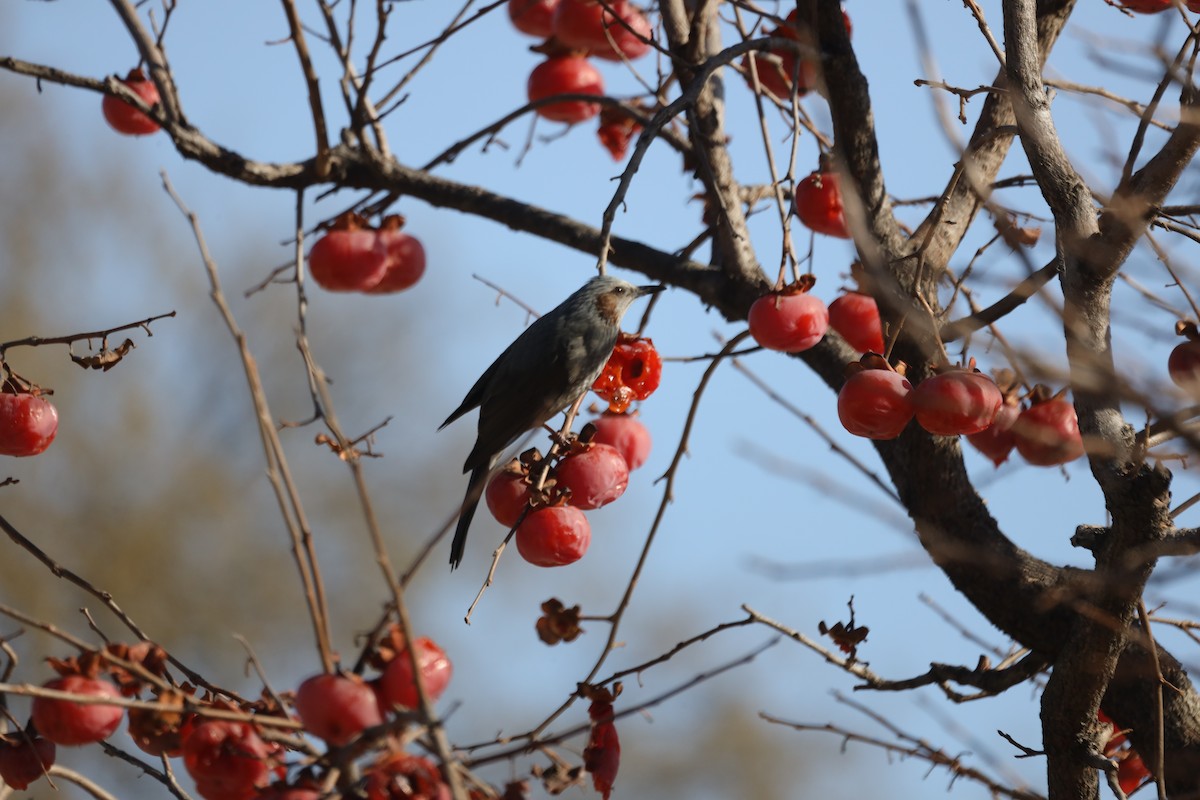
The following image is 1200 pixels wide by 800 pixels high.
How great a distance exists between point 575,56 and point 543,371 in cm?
94

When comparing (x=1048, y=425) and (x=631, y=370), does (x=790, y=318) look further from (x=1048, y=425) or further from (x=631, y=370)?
(x=1048, y=425)

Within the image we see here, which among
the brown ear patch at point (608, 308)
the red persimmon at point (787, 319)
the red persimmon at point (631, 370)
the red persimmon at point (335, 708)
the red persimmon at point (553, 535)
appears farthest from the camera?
the brown ear patch at point (608, 308)

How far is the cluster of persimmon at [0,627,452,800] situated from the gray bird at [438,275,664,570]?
2.55ft

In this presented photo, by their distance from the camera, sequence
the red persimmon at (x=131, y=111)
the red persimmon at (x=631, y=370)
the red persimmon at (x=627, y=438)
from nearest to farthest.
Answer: the red persimmon at (x=631, y=370) → the red persimmon at (x=627, y=438) → the red persimmon at (x=131, y=111)

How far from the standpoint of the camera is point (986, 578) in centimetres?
206

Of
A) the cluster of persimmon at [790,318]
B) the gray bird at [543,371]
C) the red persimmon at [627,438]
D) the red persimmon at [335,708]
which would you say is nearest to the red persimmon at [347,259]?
the gray bird at [543,371]

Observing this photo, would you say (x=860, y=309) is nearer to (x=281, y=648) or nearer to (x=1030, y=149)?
(x=1030, y=149)

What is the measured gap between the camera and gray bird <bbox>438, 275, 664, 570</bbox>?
2.14m

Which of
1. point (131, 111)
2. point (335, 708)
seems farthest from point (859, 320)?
point (131, 111)

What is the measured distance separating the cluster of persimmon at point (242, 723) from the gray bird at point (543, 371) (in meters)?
0.78

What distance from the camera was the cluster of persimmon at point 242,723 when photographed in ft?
3.75

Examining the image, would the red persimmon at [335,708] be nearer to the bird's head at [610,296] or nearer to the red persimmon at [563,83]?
the bird's head at [610,296]

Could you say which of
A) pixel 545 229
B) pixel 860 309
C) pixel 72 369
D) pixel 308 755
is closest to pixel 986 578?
pixel 860 309

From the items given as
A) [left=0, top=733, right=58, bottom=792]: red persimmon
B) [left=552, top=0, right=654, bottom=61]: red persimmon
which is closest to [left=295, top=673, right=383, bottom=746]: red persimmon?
[left=0, top=733, right=58, bottom=792]: red persimmon
